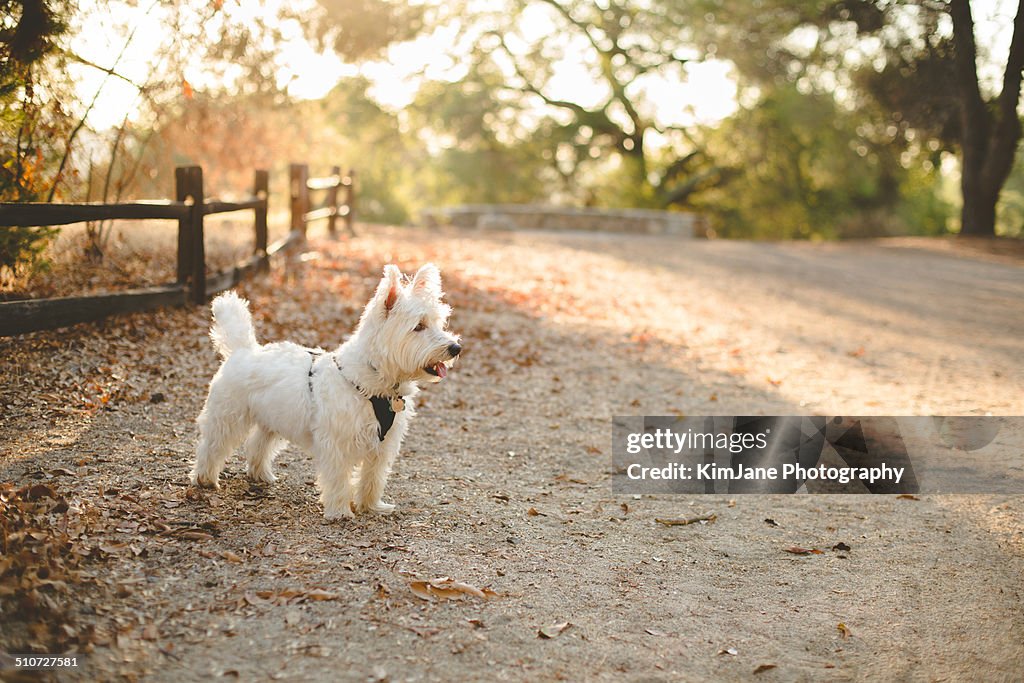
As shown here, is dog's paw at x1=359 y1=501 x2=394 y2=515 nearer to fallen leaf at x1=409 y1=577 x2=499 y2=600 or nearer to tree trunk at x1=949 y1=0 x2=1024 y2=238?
fallen leaf at x1=409 y1=577 x2=499 y2=600

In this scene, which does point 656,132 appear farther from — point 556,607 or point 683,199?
point 556,607

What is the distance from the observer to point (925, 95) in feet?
77.8

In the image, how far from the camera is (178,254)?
9.51 m

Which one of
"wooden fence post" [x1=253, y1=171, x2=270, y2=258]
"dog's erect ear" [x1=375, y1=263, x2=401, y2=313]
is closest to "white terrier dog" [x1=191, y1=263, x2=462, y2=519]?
"dog's erect ear" [x1=375, y1=263, x2=401, y2=313]

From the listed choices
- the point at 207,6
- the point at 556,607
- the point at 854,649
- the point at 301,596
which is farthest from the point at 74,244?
the point at 854,649

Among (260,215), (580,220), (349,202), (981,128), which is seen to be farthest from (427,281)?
(981,128)

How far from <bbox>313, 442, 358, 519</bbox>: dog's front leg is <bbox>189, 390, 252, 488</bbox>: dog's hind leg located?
23.1 inches

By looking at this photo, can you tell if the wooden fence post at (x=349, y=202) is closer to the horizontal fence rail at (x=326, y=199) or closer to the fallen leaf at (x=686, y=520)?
the horizontal fence rail at (x=326, y=199)

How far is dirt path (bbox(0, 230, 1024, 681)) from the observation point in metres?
4.02

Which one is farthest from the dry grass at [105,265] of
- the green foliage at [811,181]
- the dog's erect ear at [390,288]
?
the green foliage at [811,181]

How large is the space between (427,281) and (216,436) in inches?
65.2

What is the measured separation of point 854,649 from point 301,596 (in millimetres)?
2760

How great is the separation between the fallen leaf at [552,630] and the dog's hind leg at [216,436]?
2.27 metres

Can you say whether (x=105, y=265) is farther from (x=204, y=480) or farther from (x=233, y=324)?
(x=204, y=480)
